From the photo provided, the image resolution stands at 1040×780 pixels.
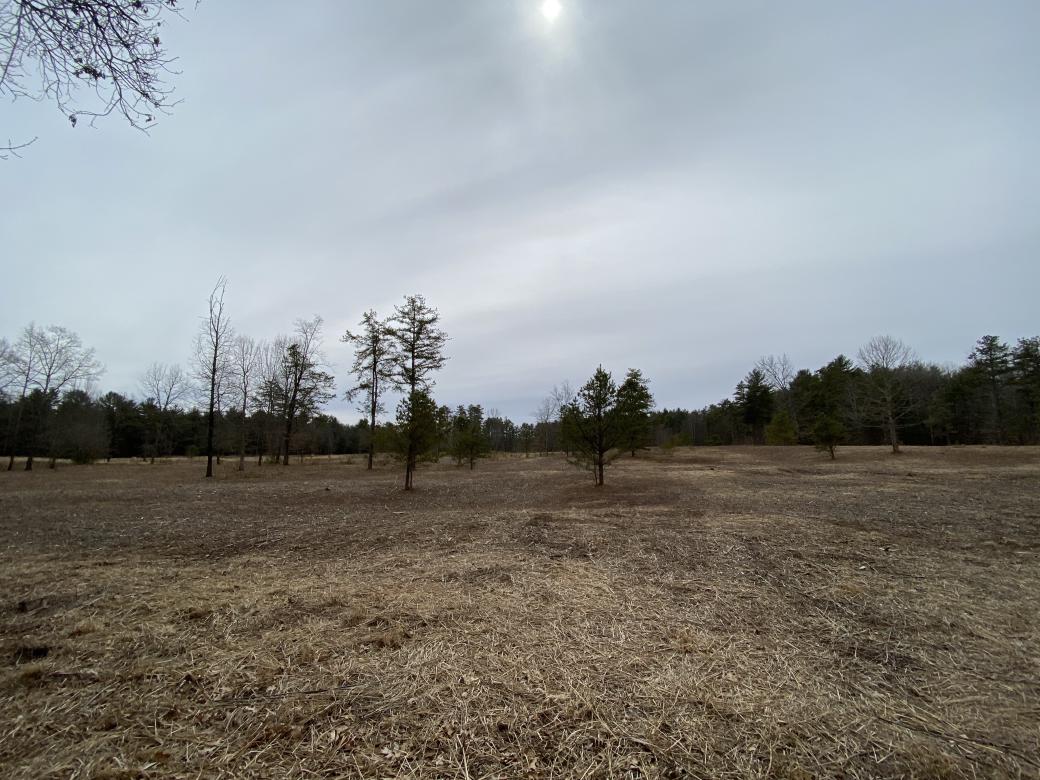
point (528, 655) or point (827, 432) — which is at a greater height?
point (827, 432)

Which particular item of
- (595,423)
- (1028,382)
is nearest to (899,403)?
(1028,382)

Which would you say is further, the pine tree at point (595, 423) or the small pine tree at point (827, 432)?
the small pine tree at point (827, 432)

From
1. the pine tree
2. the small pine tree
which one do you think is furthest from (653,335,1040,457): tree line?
the pine tree

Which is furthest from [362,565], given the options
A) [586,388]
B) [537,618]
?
[586,388]

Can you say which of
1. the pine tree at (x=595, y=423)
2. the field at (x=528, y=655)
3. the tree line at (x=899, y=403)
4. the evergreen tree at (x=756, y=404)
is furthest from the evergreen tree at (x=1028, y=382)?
the field at (x=528, y=655)

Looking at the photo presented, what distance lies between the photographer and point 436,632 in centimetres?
339

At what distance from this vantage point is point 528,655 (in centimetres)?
303

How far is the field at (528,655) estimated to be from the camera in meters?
2.11

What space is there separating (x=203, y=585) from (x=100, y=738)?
2.83 meters

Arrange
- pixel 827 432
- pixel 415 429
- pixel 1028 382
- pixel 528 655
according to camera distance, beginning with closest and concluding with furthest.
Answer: pixel 528 655, pixel 415 429, pixel 827 432, pixel 1028 382

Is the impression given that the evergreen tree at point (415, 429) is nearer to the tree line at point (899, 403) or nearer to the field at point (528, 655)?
the field at point (528, 655)

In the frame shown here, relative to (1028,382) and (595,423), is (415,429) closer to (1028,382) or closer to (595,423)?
(595,423)

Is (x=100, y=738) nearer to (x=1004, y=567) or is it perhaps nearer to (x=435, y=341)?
(x=1004, y=567)

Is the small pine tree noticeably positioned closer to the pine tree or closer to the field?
the pine tree
